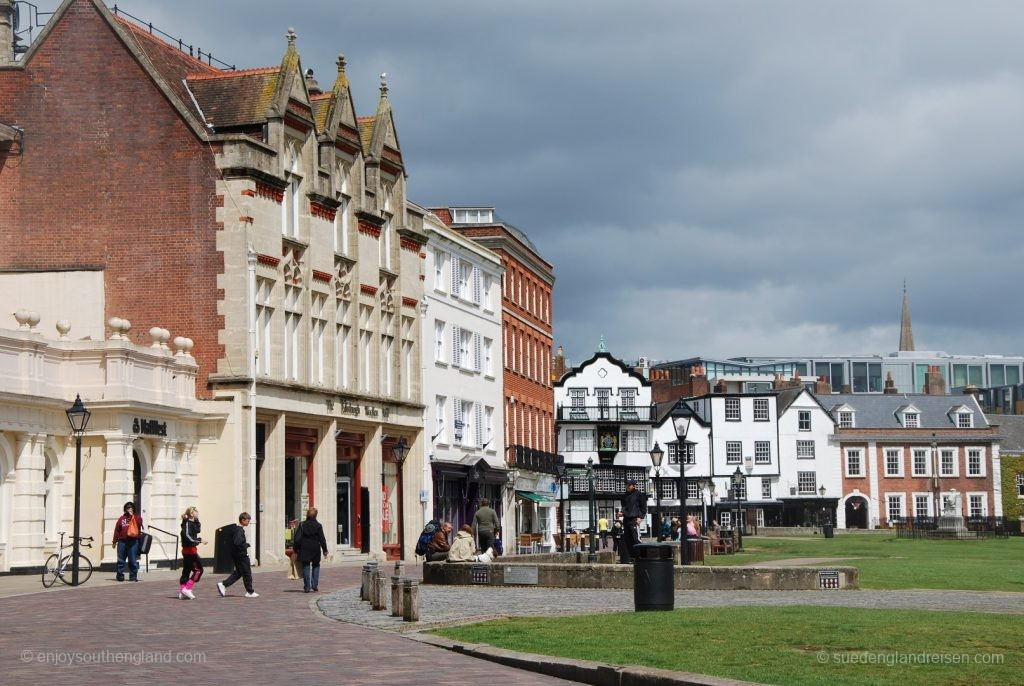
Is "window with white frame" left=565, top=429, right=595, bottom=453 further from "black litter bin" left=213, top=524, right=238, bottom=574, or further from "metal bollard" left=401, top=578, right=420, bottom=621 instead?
"metal bollard" left=401, top=578, right=420, bottom=621

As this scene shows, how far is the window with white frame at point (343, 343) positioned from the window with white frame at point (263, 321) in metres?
5.00

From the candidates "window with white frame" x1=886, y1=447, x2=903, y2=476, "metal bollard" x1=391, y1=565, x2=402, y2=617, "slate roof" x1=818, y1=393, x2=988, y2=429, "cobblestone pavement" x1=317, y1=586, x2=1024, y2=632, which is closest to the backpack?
"cobblestone pavement" x1=317, y1=586, x2=1024, y2=632

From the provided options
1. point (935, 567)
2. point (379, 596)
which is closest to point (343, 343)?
point (935, 567)

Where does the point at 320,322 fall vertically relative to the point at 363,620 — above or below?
above

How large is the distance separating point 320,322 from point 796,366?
143 meters

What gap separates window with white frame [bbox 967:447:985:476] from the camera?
398 feet

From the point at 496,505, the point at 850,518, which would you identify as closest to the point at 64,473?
the point at 496,505

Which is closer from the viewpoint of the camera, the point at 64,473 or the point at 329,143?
the point at 64,473

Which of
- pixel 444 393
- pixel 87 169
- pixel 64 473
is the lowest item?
pixel 64 473

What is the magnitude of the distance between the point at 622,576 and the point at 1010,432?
352 feet

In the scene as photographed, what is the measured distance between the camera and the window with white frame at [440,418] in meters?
62.3

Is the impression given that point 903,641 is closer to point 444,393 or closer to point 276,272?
point 276,272

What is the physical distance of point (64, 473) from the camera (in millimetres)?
39812

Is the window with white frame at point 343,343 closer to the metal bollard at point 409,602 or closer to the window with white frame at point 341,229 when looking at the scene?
the window with white frame at point 341,229
